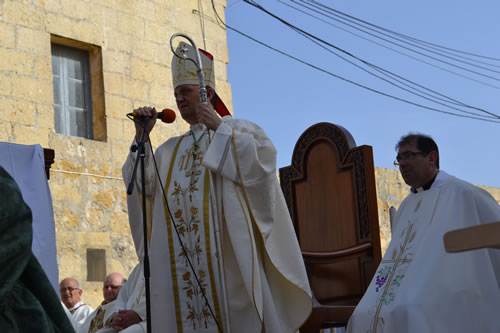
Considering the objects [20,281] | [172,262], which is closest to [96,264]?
[172,262]

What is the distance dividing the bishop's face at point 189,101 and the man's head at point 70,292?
4170mm

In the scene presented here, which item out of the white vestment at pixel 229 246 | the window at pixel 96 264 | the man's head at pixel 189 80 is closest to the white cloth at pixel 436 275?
the white vestment at pixel 229 246

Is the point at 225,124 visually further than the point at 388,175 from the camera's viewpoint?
No

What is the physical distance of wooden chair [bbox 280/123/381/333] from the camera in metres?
5.48

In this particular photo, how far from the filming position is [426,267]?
4.68m

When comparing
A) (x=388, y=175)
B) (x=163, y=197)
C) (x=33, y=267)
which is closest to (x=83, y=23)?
(x=388, y=175)

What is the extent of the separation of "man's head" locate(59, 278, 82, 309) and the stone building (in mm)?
595

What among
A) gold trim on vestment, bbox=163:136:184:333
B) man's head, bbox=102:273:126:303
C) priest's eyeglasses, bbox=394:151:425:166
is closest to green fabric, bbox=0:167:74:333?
gold trim on vestment, bbox=163:136:184:333

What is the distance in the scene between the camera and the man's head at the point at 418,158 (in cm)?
511

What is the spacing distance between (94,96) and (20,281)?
7.79 m

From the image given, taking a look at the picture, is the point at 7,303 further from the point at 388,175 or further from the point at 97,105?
the point at 388,175

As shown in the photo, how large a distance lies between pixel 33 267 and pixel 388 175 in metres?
9.31

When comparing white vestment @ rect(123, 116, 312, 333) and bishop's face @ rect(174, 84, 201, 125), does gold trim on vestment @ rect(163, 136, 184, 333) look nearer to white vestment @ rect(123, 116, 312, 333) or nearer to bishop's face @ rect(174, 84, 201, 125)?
white vestment @ rect(123, 116, 312, 333)

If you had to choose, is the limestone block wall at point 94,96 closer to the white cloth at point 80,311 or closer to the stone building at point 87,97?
the stone building at point 87,97
